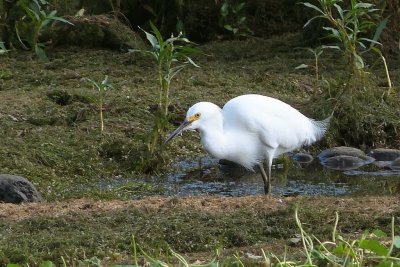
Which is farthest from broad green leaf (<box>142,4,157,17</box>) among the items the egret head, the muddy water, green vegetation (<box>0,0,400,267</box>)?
the egret head

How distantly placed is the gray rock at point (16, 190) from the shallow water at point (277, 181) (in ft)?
2.93

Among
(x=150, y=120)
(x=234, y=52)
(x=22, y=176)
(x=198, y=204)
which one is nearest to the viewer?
(x=198, y=204)

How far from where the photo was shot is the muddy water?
7.78 m

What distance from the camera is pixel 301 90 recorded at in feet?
33.7

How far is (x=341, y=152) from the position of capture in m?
8.66

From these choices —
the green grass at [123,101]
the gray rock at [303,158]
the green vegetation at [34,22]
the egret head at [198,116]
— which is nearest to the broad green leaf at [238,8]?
the green grass at [123,101]

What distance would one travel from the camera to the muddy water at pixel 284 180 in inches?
306

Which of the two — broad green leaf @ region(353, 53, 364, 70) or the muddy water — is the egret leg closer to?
the muddy water

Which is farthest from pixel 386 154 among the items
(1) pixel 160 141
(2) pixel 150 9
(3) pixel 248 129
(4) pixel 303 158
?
(2) pixel 150 9

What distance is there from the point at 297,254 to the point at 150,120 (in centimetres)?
454

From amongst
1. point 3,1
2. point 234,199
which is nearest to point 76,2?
point 3,1

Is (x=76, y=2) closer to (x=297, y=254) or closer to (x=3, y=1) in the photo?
(x=3, y=1)

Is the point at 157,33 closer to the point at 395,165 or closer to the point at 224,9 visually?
the point at 395,165

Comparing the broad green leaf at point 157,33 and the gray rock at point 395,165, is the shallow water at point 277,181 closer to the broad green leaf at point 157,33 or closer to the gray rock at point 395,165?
the gray rock at point 395,165
